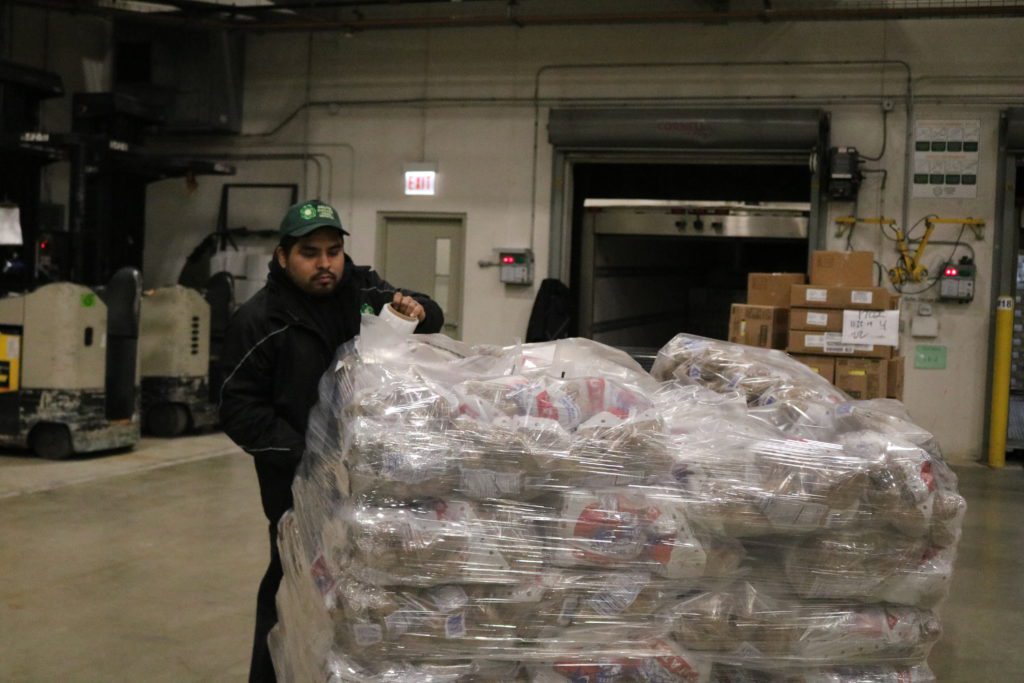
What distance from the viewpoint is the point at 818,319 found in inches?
229

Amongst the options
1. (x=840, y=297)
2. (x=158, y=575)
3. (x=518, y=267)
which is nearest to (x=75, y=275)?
(x=518, y=267)

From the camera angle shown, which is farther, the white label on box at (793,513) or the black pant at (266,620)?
the black pant at (266,620)

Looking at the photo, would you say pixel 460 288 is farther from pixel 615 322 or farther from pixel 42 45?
pixel 42 45

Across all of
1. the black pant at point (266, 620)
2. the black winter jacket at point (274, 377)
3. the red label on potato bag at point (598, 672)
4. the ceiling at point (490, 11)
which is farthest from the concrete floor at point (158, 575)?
the ceiling at point (490, 11)

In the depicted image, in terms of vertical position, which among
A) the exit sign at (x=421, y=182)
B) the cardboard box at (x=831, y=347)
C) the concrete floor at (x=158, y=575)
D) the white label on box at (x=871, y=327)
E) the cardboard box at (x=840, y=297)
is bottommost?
the concrete floor at (x=158, y=575)

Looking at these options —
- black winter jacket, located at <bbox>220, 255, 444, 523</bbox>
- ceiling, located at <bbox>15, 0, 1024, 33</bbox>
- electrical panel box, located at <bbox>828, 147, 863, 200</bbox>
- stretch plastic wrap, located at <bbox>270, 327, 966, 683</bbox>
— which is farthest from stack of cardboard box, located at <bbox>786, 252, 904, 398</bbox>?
stretch plastic wrap, located at <bbox>270, 327, 966, 683</bbox>

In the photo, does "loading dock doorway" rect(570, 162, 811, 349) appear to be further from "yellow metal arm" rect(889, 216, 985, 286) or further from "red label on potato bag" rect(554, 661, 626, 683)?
"red label on potato bag" rect(554, 661, 626, 683)

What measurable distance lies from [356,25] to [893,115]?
4.27m

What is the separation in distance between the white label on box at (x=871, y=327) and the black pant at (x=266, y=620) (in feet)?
12.6

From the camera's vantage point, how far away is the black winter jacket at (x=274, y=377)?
8.47ft

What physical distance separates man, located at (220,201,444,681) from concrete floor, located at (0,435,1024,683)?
1199 millimetres

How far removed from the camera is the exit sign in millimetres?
9062

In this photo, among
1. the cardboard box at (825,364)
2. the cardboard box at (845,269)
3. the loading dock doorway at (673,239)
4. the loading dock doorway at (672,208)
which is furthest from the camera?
the loading dock doorway at (673,239)

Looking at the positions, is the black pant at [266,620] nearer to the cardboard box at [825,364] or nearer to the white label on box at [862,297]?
the cardboard box at [825,364]
